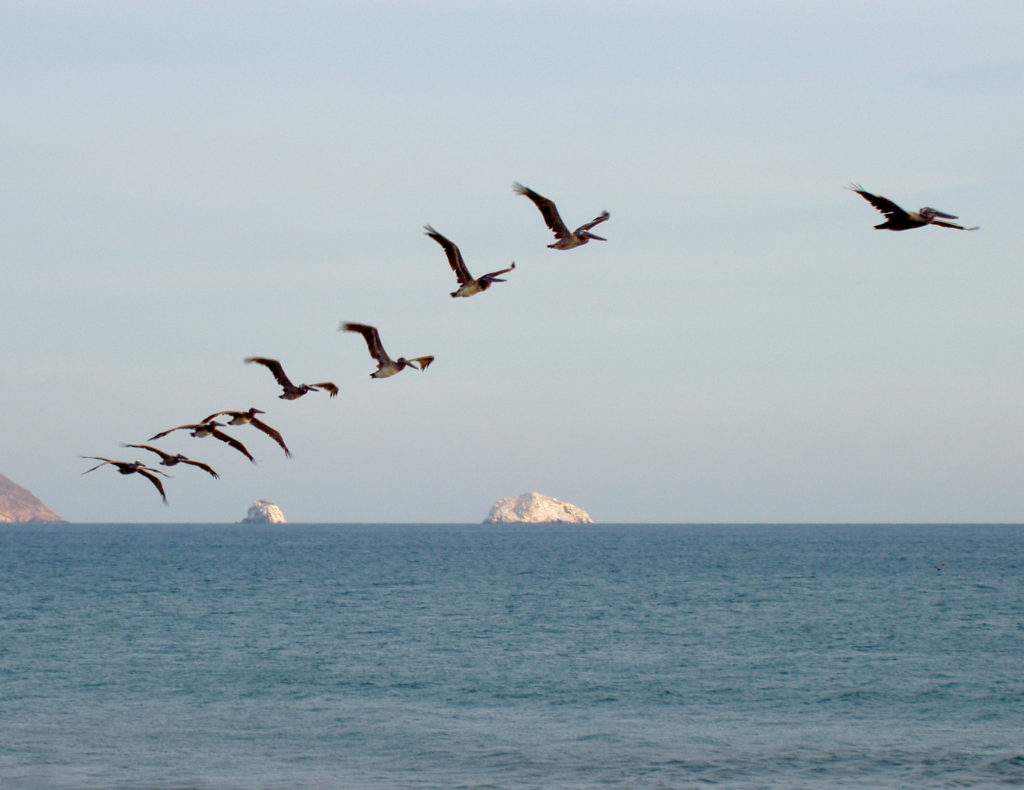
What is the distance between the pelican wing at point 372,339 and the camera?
22.1 metres

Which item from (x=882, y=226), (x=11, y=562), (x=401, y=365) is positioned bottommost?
(x=11, y=562)

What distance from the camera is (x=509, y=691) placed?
66625mm

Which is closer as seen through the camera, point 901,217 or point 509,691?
point 901,217

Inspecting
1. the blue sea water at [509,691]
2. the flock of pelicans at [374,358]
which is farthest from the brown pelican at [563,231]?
the blue sea water at [509,691]

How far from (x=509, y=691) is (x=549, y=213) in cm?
4654

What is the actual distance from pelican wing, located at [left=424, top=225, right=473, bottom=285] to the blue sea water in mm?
27183

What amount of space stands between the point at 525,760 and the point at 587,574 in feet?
402

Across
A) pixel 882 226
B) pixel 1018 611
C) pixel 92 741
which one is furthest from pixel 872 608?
pixel 882 226

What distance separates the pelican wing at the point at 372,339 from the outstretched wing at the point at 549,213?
3861 mm

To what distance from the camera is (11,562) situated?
19788cm

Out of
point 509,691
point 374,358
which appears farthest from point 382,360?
point 509,691

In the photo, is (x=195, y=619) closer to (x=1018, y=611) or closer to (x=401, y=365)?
(x=1018, y=611)

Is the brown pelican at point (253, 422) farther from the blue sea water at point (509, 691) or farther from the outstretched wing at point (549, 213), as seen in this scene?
the blue sea water at point (509, 691)

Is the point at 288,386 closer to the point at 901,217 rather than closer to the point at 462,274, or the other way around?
the point at 462,274
